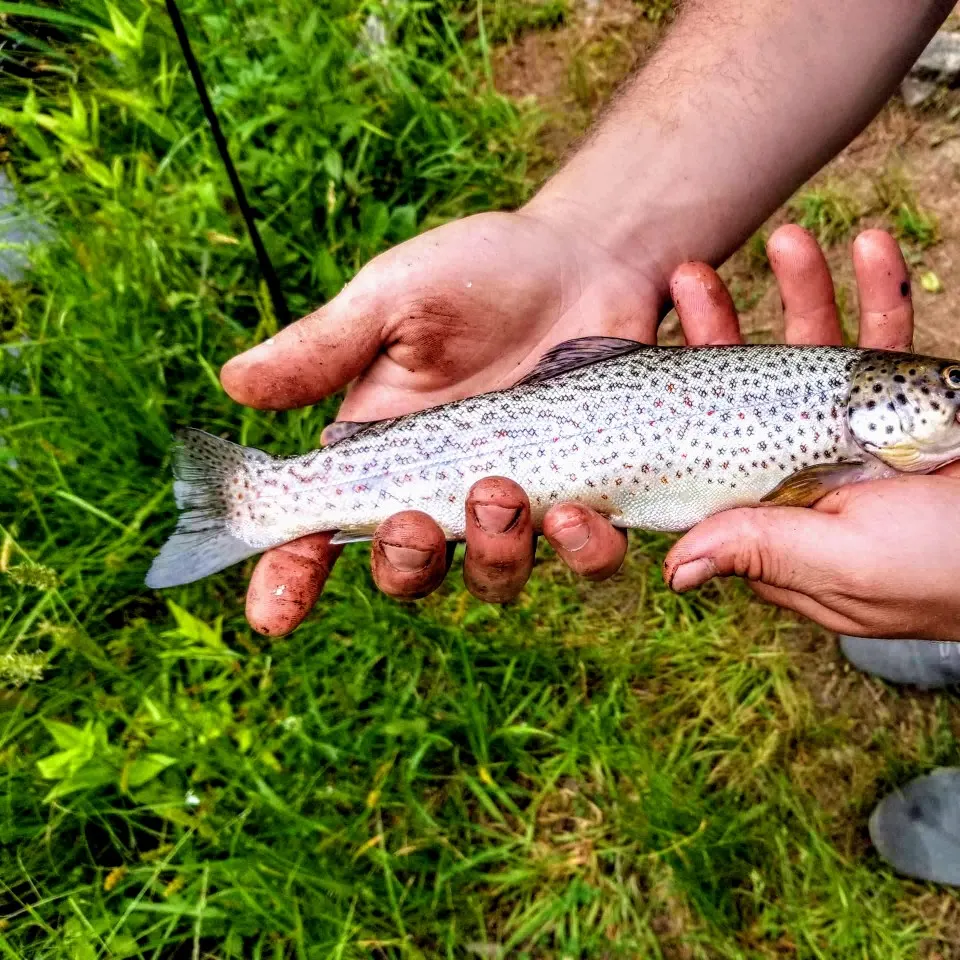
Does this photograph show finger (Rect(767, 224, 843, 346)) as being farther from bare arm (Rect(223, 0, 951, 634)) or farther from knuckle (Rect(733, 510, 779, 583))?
knuckle (Rect(733, 510, 779, 583))

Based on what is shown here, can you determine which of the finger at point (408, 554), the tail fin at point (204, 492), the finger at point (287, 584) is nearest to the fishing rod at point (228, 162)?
the tail fin at point (204, 492)

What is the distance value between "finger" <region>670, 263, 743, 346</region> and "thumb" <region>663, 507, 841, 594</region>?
1.07 m

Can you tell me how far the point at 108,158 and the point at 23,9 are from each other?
1.29 meters

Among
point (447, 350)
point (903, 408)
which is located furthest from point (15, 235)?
point (903, 408)

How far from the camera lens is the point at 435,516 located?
303 cm

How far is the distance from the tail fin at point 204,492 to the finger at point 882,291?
2455 mm

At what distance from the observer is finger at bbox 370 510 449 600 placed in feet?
8.84

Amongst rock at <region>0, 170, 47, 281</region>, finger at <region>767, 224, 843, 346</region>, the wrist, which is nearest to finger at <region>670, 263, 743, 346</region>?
the wrist

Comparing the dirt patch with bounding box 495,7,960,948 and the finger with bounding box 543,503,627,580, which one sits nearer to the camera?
the finger with bounding box 543,503,627,580

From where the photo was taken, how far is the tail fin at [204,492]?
315 centimetres

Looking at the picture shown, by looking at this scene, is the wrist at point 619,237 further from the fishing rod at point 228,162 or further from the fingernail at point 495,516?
the fingernail at point 495,516

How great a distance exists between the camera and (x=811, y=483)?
299 centimetres

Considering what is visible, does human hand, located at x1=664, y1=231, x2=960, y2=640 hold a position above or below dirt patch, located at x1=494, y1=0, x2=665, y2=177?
below

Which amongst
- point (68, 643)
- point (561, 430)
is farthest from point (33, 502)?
point (561, 430)
